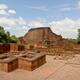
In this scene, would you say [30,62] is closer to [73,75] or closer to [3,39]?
[73,75]

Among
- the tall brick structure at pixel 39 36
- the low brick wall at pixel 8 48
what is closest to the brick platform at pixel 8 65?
the low brick wall at pixel 8 48

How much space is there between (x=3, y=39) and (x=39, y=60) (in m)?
25.4

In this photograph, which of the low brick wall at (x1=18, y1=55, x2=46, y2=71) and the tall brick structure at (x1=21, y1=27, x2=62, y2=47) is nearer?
the low brick wall at (x1=18, y1=55, x2=46, y2=71)

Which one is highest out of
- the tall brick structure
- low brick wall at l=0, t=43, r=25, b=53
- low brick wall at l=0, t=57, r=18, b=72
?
the tall brick structure

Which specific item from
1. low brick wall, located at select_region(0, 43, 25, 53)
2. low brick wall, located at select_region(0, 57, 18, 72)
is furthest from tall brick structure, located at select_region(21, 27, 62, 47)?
low brick wall, located at select_region(0, 57, 18, 72)

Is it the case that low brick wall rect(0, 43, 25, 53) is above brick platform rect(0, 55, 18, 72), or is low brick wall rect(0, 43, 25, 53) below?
above

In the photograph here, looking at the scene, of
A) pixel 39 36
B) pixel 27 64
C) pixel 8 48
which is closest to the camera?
pixel 27 64

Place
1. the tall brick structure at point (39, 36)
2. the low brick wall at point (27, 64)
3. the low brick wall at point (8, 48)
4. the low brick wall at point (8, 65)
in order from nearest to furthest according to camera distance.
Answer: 1. the low brick wall at point (8, 65)
2. the low brick wall at point (27, 64)
3. the low brick wall at point (8, 48)
4. the tall brick structure at point (39, 36)

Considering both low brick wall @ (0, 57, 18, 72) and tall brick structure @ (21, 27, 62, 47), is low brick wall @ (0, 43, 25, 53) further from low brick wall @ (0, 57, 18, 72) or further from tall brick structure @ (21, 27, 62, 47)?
tall brick structure @ (21, 27, 62, 47)

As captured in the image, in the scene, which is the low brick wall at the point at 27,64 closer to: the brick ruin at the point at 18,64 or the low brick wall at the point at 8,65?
the brick ruin at the point at 18,64

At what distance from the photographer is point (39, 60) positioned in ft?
38.0

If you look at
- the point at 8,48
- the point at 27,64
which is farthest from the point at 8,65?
the point at 8,48

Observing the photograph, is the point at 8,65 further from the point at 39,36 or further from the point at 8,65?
the point at 39,36

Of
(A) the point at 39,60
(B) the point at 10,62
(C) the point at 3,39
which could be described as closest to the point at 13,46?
(A) the point at 39,60
